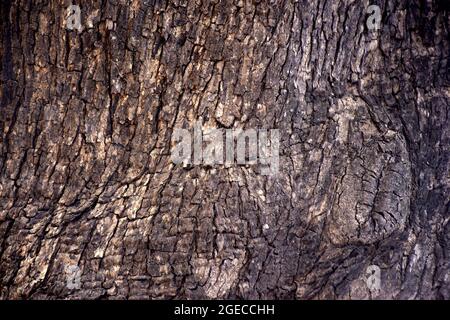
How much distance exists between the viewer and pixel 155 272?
2.53m

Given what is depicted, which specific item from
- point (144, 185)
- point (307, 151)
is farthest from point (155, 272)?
point (307, 151)

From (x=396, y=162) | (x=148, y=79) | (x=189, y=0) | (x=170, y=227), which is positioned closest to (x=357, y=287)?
(x=396, y=162)

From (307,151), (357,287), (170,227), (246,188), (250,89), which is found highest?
(250,89)

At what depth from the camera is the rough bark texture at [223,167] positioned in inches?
99.8

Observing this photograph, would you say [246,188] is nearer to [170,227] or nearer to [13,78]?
[170,227]

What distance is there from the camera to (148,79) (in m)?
2.63

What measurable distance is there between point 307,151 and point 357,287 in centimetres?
66

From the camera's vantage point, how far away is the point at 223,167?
2.59 meters

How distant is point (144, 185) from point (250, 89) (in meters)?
0.68

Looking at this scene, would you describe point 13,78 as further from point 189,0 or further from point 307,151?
point 307,151

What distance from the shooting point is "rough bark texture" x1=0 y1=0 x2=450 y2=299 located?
2.54 meters

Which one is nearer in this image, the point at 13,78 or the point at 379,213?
the point at 379,213

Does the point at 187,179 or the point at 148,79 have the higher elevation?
the point at 148,79

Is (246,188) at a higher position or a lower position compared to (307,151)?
lower
